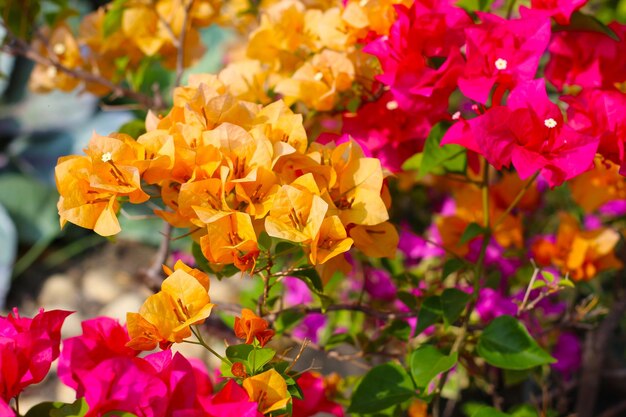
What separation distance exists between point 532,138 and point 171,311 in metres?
0.36

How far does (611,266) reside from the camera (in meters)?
1.04

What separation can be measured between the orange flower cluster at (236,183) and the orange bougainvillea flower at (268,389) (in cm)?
10

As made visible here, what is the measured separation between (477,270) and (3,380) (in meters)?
0.47

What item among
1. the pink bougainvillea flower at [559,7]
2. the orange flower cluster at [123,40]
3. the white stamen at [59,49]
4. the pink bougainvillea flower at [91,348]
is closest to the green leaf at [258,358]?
the pink bougainvillea flower at [91,348]

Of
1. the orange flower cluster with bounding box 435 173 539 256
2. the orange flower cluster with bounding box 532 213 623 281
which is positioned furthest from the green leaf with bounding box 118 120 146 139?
the orange flower cluster with bounding box 532 213 623 281

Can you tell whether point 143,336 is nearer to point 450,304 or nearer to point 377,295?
point 450,304

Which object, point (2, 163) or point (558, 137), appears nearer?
point (558, 137)

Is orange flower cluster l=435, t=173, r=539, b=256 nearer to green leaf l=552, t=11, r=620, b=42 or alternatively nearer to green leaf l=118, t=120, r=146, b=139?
green leaf l=552, t=11, r=620, b=42

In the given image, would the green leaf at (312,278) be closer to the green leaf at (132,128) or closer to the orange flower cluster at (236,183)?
the orange flower cluster at (236,183)

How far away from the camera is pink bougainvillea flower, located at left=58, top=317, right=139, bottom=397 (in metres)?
0.66

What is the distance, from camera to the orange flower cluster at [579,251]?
1023 mm

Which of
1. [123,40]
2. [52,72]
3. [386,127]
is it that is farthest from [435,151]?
[52,72]

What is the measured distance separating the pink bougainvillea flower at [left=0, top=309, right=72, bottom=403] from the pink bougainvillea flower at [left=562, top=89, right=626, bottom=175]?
1.68 feet

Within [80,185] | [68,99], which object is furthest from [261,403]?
[68,99]
